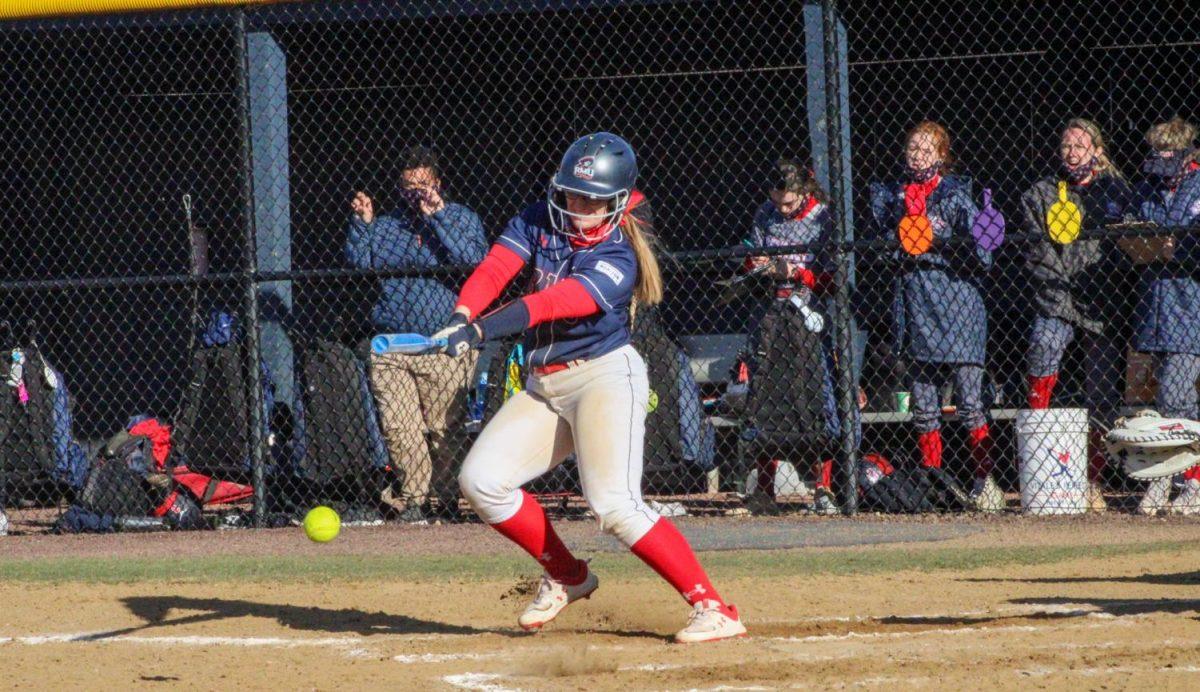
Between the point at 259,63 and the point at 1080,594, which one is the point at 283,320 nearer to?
the point at 259,63

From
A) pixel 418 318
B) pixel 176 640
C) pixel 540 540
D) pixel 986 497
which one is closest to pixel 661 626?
pixel 540 540

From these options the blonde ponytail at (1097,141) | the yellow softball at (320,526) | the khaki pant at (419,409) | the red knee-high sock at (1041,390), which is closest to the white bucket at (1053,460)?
the red knee-high sock at (1041,390)

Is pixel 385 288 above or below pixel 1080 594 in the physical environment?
above

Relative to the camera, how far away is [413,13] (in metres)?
10.5

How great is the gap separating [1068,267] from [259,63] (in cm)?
500

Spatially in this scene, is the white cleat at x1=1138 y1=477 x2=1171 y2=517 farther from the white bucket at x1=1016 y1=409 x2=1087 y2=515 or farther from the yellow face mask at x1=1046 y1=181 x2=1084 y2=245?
the yellow face mask at x1=1046 y1=181 x2=1084 y2=245

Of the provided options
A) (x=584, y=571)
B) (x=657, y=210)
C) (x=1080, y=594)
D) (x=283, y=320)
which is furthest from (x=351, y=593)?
(x=657, y=210)

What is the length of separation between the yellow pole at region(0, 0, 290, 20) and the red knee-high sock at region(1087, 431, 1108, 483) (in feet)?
17.8

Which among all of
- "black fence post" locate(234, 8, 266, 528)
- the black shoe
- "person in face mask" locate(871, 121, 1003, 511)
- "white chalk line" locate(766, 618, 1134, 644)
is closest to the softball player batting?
"white chalk line" locate(766, 618, 1134, 644)

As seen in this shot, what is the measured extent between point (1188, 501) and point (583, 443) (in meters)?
4.74

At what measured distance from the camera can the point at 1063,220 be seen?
850 cm

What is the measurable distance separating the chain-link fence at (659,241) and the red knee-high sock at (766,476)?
19 millimetres

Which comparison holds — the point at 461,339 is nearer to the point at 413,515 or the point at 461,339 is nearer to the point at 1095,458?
the point at 413,515

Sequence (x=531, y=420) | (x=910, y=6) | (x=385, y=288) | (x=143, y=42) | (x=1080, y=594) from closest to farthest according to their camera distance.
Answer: (x=531, y=420) < (x=1080, y=594) < (x=385, y=288) < (x=910, y=6) < (x=143, y=42)
